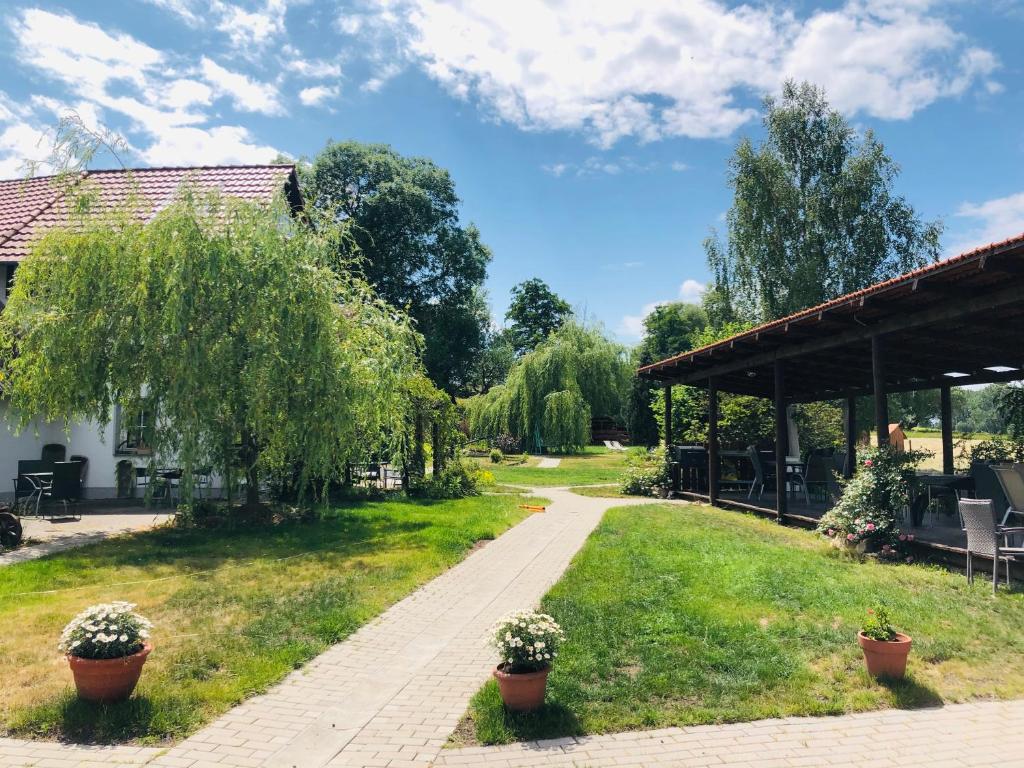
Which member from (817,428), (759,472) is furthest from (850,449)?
(817,428)

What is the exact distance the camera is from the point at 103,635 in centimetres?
389

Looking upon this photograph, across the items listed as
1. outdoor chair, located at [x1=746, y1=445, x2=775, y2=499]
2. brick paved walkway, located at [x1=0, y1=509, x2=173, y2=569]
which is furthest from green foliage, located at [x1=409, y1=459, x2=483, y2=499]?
outdoor chair, located at [x1=746, y1=445, x2=775, y2=499]

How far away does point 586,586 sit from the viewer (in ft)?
22.7

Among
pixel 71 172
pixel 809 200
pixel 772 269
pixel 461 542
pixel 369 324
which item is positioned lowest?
pixel 461 542

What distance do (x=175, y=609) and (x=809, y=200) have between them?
23.0 metres

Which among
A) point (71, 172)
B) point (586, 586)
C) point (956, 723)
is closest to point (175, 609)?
point (586, 586)

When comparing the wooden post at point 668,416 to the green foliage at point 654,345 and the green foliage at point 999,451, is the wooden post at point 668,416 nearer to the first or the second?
the green foliage at point 999,451

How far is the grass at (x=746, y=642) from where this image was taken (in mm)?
3951

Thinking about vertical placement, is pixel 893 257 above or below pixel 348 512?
above

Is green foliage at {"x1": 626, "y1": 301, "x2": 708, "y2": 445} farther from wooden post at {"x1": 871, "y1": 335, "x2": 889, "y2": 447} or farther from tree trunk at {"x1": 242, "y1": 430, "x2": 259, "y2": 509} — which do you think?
tree trunk at {"x1": 242, "y1": 430, "x2": 259, "y2": 509}

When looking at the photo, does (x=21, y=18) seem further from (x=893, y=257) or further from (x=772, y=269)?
(x=893, y=257)

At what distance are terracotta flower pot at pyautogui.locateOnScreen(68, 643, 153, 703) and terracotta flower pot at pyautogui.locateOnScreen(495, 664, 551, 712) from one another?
2.23m

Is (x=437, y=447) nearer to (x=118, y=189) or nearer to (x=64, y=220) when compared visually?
(x=64, y=220)

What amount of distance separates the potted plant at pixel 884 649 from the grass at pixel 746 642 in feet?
0.29
